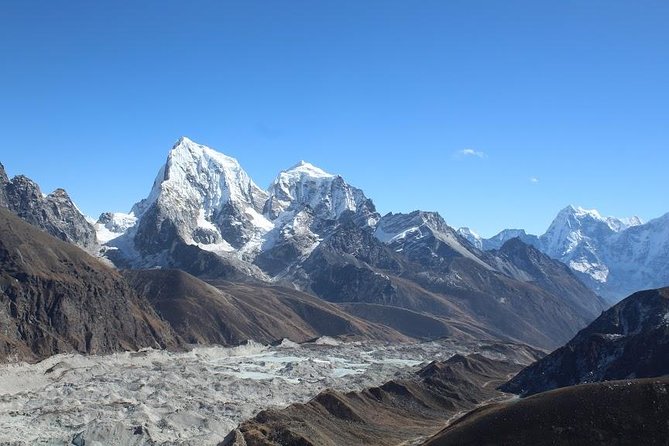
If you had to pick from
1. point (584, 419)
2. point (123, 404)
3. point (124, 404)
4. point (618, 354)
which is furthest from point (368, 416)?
point (584, 419)

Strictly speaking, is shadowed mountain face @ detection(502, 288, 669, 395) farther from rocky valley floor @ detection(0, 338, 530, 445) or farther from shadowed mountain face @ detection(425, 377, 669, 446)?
shadowed mountain face @ detection(425, 377, 669, 446)

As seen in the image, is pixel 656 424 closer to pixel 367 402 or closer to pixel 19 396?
pixel 367 402

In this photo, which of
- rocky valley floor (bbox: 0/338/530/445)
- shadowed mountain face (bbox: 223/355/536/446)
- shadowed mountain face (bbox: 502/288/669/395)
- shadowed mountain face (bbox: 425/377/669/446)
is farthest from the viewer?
shadowed mountain face (bbox: 502/288/669/395)

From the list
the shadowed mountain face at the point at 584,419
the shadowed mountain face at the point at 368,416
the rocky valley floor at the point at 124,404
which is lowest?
the shadowed mountain face at the point at 584,419

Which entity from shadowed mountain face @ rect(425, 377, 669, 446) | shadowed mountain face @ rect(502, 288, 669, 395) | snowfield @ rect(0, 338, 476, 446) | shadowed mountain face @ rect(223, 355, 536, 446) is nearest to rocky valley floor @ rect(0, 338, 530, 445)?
snowfield @ rect(0, 338, 476, 446)

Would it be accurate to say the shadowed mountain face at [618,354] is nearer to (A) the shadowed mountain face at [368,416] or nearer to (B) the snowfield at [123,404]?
(A) the shadowed mountain face at [368,416]

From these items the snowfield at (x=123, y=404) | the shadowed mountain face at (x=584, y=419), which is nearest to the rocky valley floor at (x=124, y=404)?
the snowfield at (x=123, y=404)

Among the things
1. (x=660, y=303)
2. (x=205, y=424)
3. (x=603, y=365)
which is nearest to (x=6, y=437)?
(x=205, y=424)
